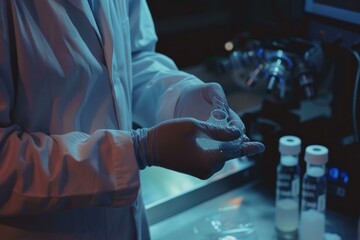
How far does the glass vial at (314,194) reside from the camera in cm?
125

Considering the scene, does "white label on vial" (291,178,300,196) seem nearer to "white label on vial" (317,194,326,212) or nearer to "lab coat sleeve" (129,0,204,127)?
"white label on vial" (317,194,326,212)

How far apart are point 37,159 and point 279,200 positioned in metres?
0.71

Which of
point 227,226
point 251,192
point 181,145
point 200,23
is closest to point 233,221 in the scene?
point 227,226

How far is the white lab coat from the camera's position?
86 centimetres

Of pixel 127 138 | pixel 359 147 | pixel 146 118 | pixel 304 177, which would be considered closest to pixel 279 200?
pixel 304 177

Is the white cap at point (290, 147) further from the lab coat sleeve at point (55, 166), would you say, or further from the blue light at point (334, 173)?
the lab coat sleeve at point (55, 166)

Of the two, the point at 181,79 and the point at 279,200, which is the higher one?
the point at 181,79

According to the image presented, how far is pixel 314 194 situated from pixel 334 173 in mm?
89

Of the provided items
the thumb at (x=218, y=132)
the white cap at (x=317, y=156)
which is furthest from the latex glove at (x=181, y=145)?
the white cap at (x=317, y=156)

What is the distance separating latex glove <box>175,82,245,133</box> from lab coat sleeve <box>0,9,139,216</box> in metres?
0.23

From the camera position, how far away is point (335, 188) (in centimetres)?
137

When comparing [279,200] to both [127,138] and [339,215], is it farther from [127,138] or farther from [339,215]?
[127,138]

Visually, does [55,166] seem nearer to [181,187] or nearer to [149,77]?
[149,77]

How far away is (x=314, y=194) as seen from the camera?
131 centimetres
